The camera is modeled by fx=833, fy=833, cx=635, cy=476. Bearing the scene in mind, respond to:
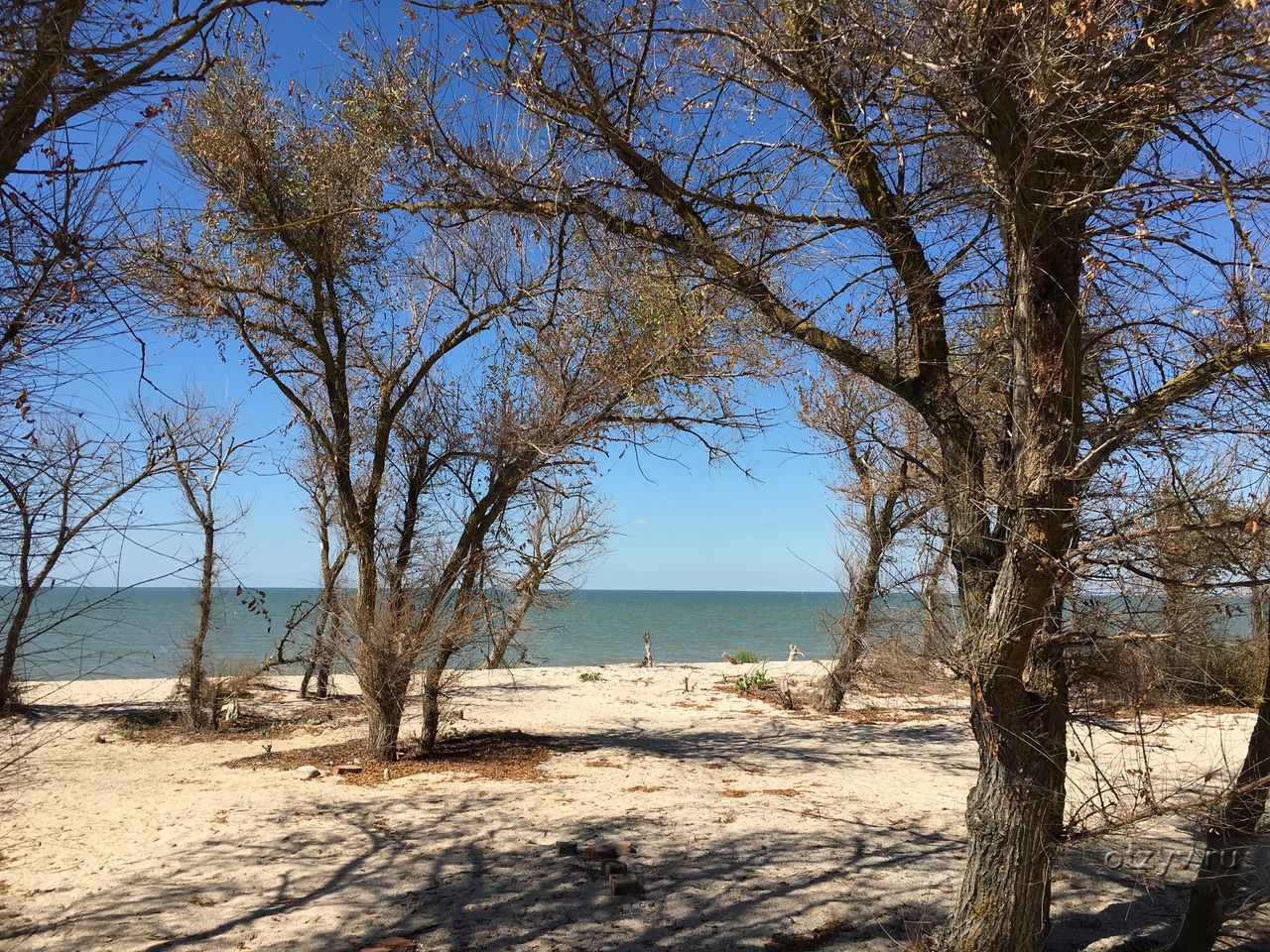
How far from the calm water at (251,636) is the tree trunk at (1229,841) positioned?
461 centimetres

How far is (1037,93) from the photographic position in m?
2.90

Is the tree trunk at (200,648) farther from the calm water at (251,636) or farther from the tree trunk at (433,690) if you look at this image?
the tree trunk at (433,690)

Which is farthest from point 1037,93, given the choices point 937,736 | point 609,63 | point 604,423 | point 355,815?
point 937,736

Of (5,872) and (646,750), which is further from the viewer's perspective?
(646,750)

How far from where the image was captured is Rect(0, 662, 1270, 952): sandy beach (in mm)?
4883

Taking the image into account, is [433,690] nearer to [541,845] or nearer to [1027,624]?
[541,845]

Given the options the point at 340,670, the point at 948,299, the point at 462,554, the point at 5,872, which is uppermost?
the point at 948,299

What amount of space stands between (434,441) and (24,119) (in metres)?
7.27

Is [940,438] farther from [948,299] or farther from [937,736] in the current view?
[937,736]

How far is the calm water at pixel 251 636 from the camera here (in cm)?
368

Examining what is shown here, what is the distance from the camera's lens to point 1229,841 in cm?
396

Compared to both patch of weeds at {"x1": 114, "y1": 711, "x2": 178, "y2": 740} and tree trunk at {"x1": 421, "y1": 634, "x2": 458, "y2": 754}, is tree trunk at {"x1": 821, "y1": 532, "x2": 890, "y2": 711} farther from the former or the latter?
patch of weeds at {"x1": 114, "y1": 711, "x2": 178, "y2": 740}

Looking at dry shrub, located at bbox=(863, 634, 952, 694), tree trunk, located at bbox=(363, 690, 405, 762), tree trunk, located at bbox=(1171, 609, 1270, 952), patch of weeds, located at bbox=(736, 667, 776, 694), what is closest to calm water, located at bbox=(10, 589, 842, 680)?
patch of weeds, located at bbox=(736, 667, 776, 694)

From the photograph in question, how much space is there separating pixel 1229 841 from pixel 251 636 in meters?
44.0
